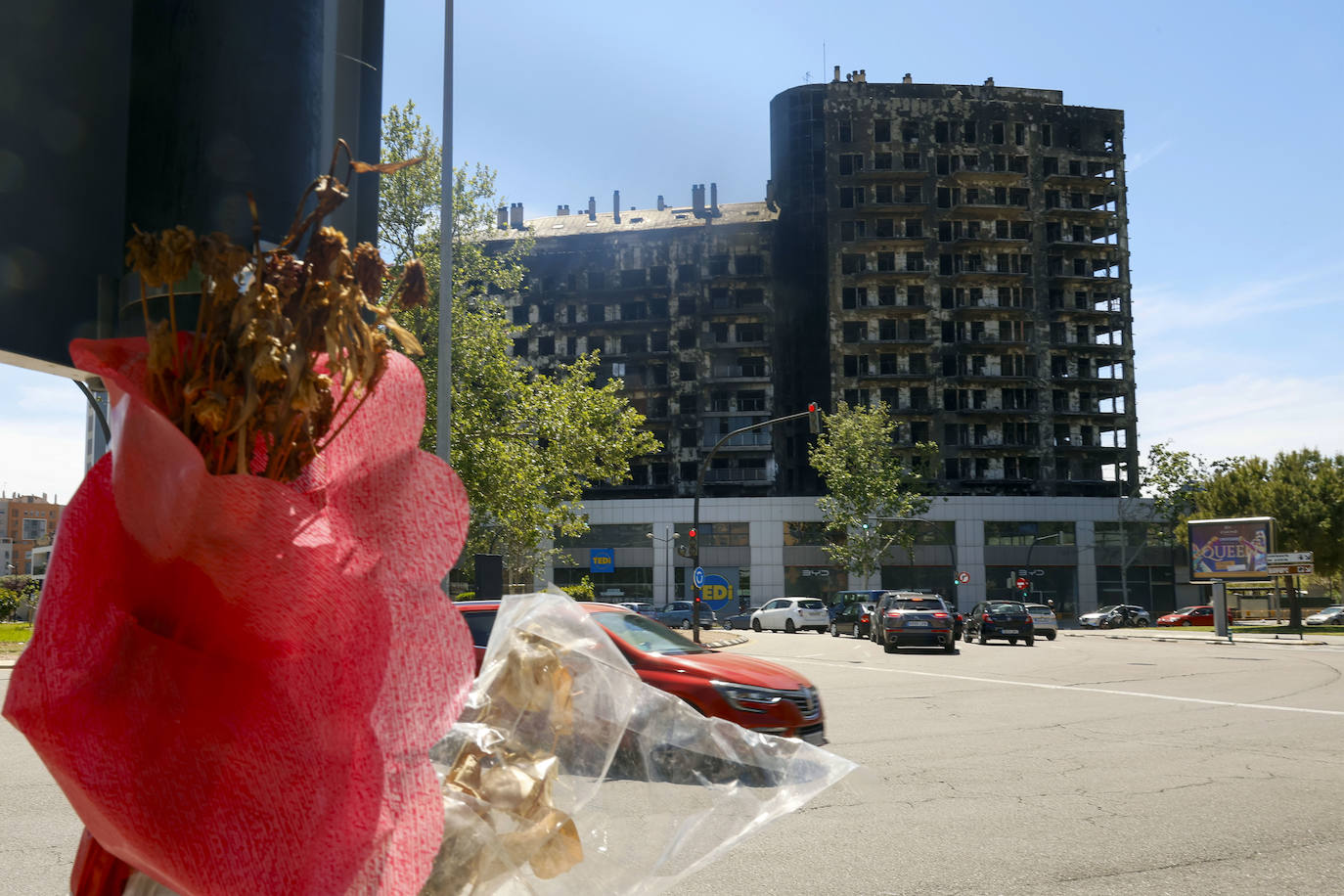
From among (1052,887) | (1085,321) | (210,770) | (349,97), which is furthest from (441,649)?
(1085,321)

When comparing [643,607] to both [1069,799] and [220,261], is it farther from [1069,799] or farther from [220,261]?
[220,261]

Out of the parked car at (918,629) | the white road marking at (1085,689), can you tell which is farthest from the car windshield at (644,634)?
the parked car at (918,629)

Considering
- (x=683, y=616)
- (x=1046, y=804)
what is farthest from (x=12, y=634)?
(x=1046, y=804)

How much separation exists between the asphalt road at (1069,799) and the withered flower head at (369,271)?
3.56 ft

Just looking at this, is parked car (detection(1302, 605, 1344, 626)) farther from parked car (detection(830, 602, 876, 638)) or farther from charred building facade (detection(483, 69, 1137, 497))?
parked car (detection(830, 602, 876, 638))

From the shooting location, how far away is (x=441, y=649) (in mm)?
980

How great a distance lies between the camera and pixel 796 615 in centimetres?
4422

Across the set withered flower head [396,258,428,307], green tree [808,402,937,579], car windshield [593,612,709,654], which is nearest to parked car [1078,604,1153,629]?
green tree [808,402,937,579]

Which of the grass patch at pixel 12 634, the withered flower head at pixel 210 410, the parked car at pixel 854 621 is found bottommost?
the parked car at pixel 854 621

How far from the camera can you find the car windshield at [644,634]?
9.59 metres

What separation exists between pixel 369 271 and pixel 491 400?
2727cm

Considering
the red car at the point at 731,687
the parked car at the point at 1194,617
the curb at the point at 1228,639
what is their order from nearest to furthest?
1. the red car at the point at 731,687
2. the curb at the point at 1228,639
3. the parked car at the point at 1194,617

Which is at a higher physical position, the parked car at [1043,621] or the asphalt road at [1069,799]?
the asphalt road at [1069,799]

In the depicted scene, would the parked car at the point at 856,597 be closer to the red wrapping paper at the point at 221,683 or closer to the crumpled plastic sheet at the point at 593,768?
the crumpled plastic sheet at the point at 593,768
